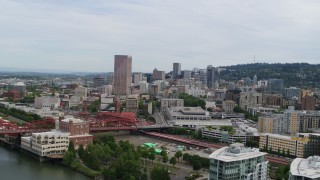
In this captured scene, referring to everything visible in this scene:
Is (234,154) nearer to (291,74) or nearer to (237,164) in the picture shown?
(237,164)

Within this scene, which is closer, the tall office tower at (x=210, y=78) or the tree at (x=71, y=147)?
the tree at (x=71, y=147)

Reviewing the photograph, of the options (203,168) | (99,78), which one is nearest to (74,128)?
(203,168)

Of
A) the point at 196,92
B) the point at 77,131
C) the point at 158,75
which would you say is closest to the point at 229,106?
the point at 196,92

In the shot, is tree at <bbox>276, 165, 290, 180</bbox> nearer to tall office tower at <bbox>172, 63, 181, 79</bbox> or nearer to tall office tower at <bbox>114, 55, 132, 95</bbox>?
A: tall office tower at <bbox>114, 55, 132, 95</bbox>

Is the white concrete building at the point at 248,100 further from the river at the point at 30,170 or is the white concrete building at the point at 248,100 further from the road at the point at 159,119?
the river at the point at 30,170

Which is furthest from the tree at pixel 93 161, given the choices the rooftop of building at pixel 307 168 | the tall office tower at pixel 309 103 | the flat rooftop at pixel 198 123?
the tall office tower at pixel 309 103

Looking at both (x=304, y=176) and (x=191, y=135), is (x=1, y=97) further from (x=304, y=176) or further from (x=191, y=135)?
(x=304, y=176)
